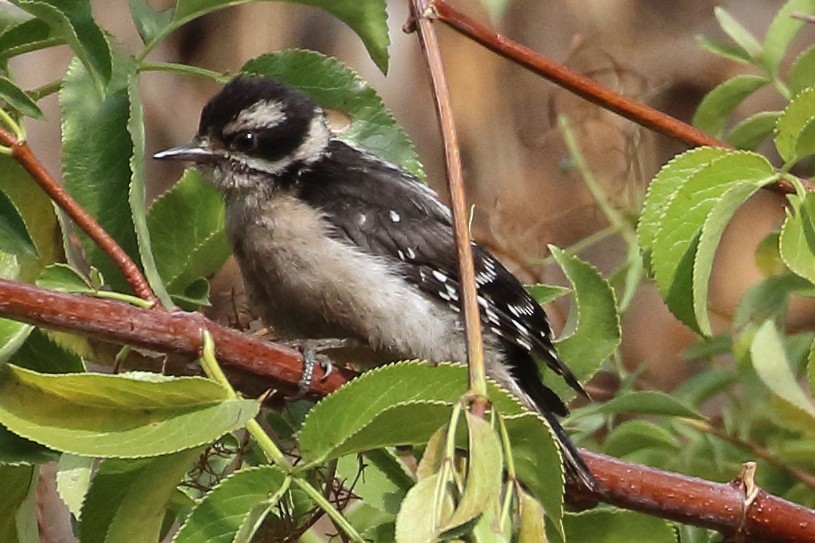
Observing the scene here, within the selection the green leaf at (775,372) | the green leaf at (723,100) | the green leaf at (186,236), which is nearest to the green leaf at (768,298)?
the green leaf at (775,372)

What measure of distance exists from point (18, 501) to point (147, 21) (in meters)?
0.77

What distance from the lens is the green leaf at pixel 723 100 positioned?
106 inches

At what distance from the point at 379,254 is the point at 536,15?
474 centimetres

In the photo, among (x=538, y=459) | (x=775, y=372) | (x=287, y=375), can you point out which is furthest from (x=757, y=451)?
(x=538, y=459)

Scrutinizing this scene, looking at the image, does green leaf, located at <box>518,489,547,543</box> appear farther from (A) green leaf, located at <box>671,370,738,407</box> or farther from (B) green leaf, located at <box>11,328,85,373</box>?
(A) green leaf, located at <box>671,370,738,407</box>

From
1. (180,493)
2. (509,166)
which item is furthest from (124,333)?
(509,166)

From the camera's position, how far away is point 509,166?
739 cm

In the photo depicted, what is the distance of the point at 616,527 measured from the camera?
1995 mm

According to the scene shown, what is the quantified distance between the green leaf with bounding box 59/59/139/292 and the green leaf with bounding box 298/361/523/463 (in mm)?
567

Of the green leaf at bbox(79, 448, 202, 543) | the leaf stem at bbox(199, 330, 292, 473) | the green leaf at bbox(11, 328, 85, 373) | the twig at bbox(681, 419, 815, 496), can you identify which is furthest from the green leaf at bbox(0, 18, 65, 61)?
the twig at bbox(681, 419, 815, 496)

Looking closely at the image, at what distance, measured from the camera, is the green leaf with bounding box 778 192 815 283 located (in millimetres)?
2051

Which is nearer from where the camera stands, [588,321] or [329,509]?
[329,509]

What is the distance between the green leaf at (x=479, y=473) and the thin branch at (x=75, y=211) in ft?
2.05

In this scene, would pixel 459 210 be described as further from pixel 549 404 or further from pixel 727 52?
pixel 727 52
